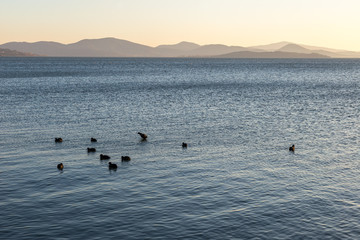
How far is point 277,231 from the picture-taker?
18.1 meters

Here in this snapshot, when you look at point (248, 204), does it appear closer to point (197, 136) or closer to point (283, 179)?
point (283, 179)

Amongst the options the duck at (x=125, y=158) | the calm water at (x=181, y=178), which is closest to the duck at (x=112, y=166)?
the calm water at (x=181, y=178)

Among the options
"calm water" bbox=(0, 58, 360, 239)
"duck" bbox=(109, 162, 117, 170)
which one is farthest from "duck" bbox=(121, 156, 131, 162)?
"duck" bbox=(109, 162, 117, 170)

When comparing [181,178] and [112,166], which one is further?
[112,166]

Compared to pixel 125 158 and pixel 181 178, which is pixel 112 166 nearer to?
pixel 125 158

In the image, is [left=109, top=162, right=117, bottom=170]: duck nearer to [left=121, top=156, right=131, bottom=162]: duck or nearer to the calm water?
the calm water

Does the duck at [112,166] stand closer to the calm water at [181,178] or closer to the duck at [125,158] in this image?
the calm water at [181,178]

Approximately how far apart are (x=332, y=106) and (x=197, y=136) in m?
32.2

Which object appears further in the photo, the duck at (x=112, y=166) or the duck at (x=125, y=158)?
the duck at (x=125, y=158)

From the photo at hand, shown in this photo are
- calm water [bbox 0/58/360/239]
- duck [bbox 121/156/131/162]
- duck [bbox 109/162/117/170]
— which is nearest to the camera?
calm water [bbox 0/58/360/239]

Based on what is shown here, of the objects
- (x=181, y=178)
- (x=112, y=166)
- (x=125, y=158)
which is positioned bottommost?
(x=181, y=178)

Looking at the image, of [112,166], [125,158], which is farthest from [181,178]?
[125,158]

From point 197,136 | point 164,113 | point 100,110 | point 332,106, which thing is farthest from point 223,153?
point 332,106

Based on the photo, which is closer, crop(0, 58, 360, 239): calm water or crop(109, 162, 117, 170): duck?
crop(0, 58, 360, 239): calm water
